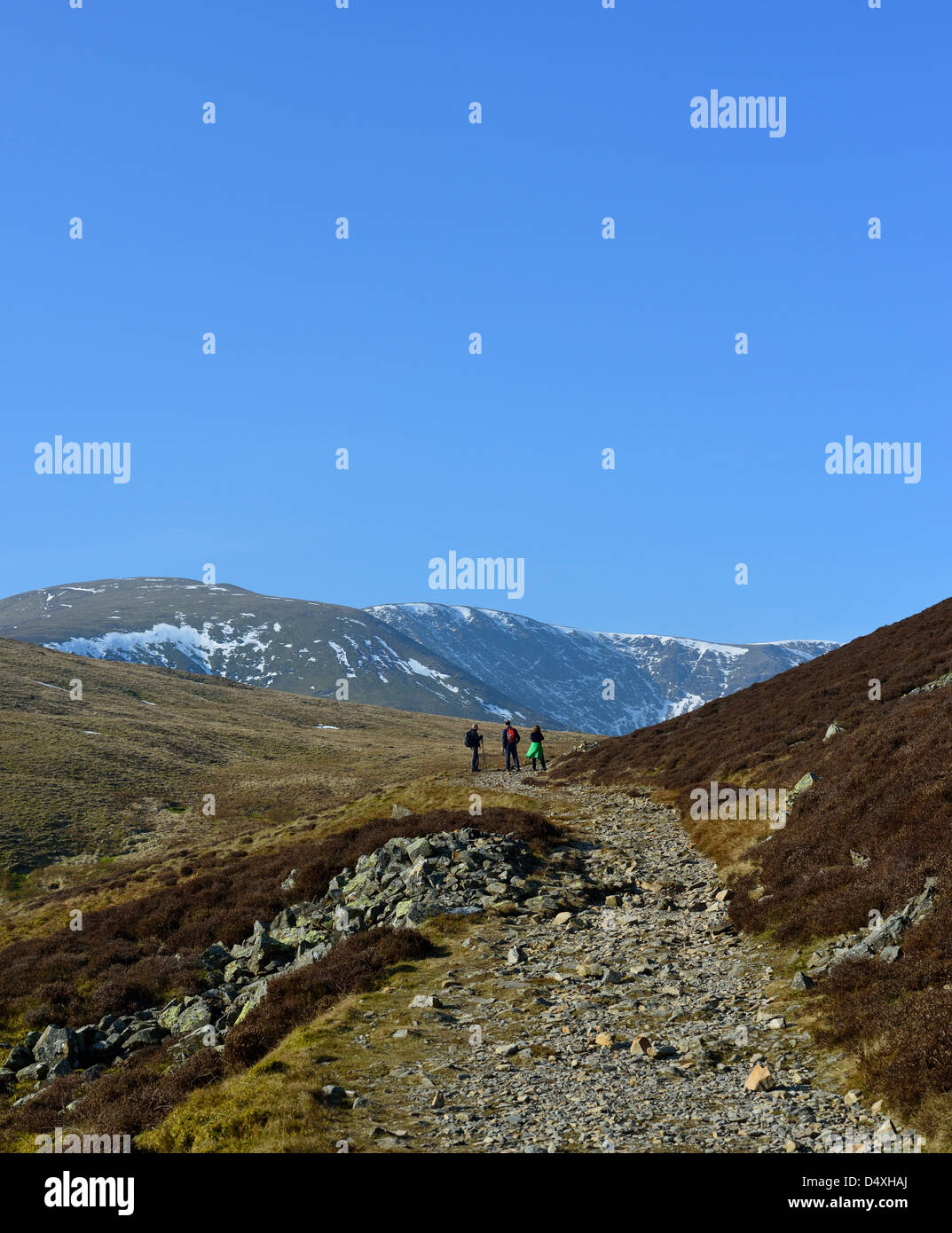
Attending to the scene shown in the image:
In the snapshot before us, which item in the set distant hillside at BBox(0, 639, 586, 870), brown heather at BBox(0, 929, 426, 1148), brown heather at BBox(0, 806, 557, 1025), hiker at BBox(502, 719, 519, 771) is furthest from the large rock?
hiker at BBox(502, 719, 519, 771)

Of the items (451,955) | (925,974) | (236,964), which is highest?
(925,974)

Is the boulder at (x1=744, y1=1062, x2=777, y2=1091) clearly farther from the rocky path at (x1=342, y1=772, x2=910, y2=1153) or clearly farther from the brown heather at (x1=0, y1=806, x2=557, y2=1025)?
the brown heather at (x1=0, y1=806, x2=557, y2=1025)

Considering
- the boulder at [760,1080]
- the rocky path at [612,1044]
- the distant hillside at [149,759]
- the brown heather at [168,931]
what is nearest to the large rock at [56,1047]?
the brown heather at [168,931]

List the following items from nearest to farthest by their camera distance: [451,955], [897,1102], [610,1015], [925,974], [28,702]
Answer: [897,1102]
[925,974]
[610,1015]
[451,955]
[28,702]

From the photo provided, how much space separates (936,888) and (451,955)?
406 inches

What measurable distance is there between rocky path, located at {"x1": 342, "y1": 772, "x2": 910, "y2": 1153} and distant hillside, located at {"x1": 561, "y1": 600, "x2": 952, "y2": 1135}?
2.65 ft

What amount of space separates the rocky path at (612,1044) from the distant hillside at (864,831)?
808 mm

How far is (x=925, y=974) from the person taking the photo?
37.9 feet

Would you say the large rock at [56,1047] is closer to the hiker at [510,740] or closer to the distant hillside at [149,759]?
the distant hillside at [149,759]

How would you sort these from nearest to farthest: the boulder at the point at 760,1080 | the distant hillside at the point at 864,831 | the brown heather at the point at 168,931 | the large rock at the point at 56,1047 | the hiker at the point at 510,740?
the distant hillside at the point at 864,831
the boulder at the point at 760,1080
the large rock at the point at 56,1047
the brown heather at the point at 168,931
the hiker at the point at 510,740

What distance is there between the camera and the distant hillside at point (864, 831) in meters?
10.8

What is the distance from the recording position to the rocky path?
33.6 ft
